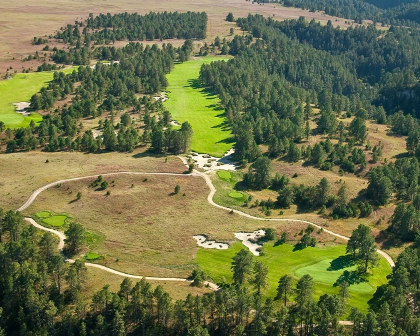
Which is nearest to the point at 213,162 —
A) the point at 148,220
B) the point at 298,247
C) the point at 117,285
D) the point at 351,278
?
the point at 148,220

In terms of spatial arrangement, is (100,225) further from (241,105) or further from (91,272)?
(241,105)

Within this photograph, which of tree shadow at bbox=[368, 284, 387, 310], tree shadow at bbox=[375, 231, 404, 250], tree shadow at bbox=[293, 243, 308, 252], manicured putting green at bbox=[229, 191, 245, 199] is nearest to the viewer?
tree shadow at bbox=[368, 284, 387, 310]

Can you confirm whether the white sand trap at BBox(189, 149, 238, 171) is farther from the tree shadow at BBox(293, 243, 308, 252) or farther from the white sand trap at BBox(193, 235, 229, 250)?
the tree shadow at BBox(293, 243, 308, 252)

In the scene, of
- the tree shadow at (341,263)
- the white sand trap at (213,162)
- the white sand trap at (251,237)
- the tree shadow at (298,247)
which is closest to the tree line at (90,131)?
the white sand trap at (213,162)

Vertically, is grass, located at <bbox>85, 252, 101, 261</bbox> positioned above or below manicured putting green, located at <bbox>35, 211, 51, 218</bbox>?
below

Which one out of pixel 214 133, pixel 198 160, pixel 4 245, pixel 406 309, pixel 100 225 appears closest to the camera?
pixel 406 309

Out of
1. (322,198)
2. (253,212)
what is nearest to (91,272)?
(253,212)

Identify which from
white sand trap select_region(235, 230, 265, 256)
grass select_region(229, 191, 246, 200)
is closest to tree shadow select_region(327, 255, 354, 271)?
white sand trap select_region(235, 230, 265, 256)
